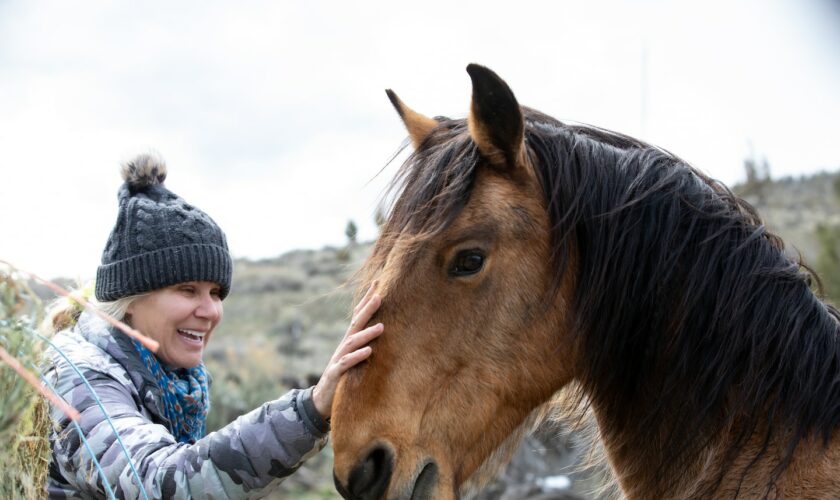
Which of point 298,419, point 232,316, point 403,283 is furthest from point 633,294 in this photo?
point 232,316

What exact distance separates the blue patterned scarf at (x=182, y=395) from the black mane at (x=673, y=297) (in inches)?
43.8

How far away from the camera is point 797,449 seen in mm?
2342

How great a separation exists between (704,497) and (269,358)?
14.5 metres

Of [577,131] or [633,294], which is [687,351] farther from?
[577,131]

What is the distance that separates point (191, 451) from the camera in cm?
246

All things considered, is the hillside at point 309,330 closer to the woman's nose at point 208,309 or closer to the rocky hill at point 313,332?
the rocky hill at point 313,332

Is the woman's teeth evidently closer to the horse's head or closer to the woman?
the woman

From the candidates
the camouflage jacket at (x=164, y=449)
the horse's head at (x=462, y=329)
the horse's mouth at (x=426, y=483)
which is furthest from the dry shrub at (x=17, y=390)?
the horse's mouth at (x=426, y=483)

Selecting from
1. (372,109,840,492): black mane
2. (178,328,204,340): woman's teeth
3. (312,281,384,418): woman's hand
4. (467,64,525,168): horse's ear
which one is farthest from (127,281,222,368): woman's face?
(467,64,525,168): horse's ear

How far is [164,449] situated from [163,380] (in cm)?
64

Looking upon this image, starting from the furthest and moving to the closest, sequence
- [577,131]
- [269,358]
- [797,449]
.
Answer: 1. [269,358]
2. [577,131]
3. [797,449]

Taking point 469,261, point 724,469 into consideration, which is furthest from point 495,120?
point 724,469

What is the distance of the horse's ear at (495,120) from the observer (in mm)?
2387

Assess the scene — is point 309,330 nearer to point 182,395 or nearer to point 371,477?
point 182,395
